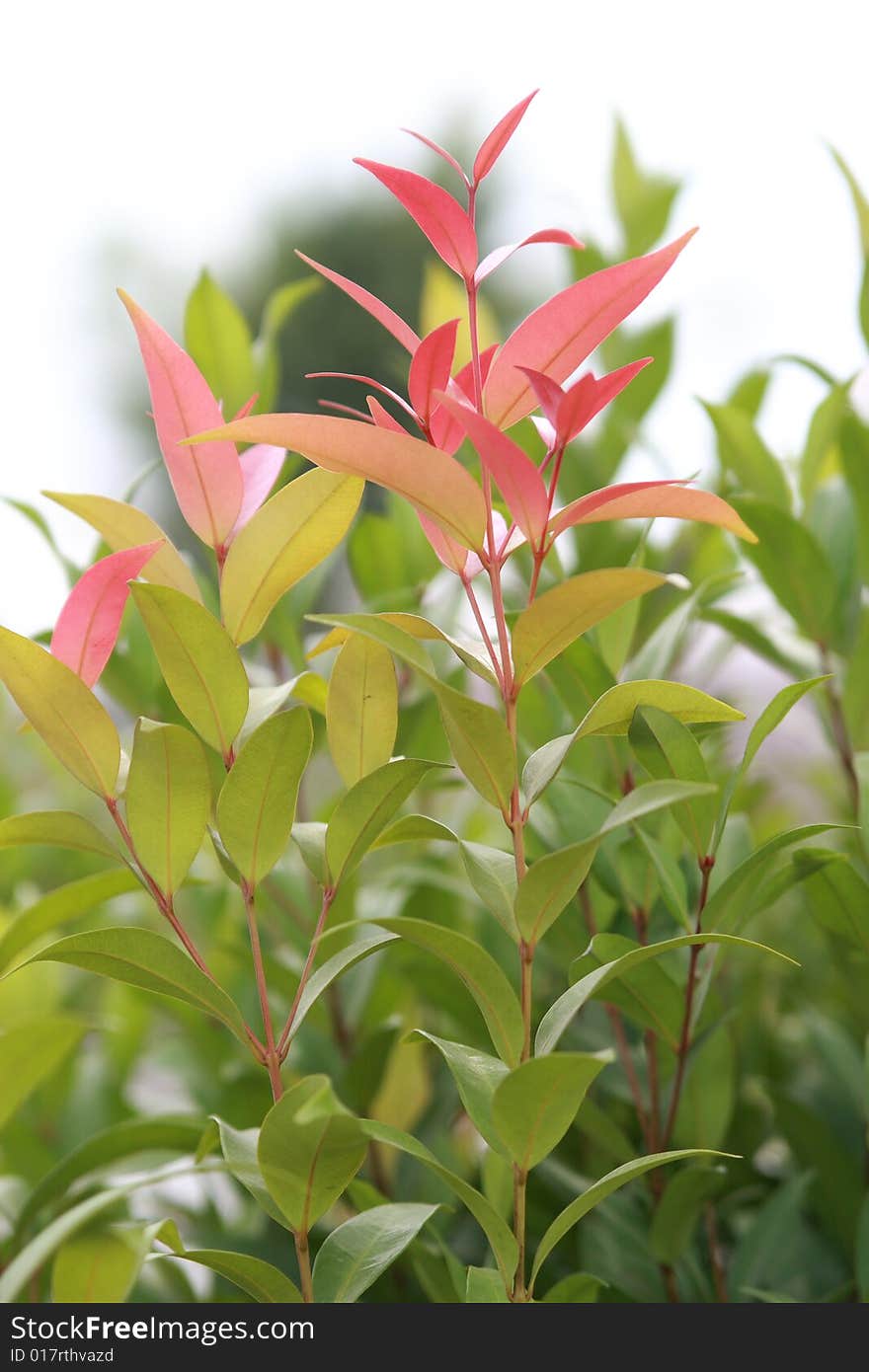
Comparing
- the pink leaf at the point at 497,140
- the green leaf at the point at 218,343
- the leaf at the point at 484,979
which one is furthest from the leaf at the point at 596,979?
the green leaf at the point at 218,343

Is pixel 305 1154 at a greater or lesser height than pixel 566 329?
lesser

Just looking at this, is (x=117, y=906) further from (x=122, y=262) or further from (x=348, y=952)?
(x=122, y=262)

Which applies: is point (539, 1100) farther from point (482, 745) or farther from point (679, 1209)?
point (679, 1209)

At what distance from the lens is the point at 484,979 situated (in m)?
0.31

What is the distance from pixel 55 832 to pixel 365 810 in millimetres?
100

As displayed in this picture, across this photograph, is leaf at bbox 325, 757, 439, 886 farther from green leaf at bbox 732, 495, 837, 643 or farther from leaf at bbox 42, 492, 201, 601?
green leaf at bbox 732, 495, 837, 643

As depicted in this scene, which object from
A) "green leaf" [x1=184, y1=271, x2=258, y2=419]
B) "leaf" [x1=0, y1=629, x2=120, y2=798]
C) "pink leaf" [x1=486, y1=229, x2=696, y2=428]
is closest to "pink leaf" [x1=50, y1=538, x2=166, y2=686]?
"leaf" [x1=0, y1=629, x2=120, y2=798]

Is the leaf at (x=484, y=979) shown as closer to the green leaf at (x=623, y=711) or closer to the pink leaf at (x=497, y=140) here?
the green leaf at (x=623, y=711)

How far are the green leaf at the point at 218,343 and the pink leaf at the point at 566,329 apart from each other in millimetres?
302

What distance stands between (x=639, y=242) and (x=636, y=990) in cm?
49

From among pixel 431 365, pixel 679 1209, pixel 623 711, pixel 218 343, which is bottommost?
pixel 679 1209

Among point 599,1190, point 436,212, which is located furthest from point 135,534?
point 599,1190

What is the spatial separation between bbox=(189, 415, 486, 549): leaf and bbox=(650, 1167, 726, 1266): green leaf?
271 millimetres

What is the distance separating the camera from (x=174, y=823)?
338 millimetres
